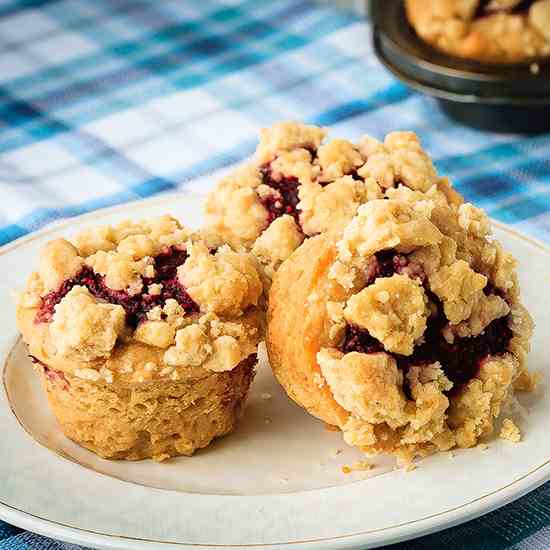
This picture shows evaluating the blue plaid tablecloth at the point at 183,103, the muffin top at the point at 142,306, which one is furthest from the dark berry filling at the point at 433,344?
the blue plaid tablecloth at the point at 183,103

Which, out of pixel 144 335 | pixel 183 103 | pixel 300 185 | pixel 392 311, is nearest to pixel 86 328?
pixel 144 335

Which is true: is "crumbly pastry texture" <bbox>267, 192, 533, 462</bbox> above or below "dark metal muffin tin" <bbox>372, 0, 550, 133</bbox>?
above

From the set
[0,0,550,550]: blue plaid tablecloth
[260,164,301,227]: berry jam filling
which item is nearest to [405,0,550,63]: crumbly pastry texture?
[0,0,550,550]: blue plaid tablecloth

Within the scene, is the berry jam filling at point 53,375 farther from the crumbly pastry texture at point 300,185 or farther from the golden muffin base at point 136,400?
the crumbly pastry texture at point 300,185

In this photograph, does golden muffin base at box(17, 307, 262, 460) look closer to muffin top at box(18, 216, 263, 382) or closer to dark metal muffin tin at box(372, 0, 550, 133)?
muffin top at box(18, 216, 263, 382)

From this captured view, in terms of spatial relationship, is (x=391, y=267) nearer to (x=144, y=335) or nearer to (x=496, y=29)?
(x=144, y=335)

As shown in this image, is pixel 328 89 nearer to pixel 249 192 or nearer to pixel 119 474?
pixel 249 192

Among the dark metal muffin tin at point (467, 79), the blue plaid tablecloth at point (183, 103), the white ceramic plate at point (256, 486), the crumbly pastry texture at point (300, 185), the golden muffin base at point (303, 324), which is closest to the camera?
the white ceramic plate at point (256, 486)
